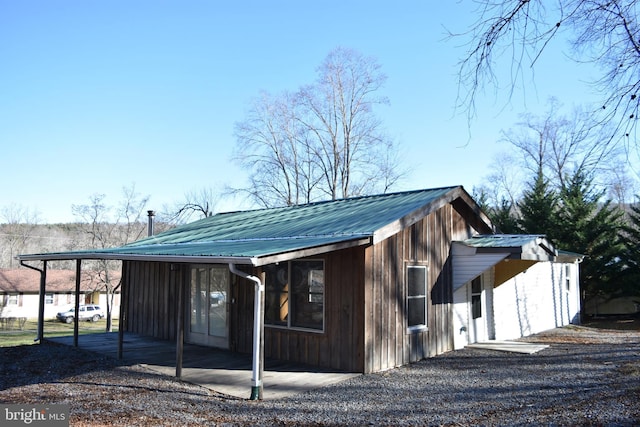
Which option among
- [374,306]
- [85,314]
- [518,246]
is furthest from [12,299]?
[518,246]

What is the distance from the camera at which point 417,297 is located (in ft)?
31.8

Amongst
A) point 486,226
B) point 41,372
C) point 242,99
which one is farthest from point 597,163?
point 242,99

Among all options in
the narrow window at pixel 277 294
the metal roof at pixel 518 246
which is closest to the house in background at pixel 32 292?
the narrow window at pixel 277 294

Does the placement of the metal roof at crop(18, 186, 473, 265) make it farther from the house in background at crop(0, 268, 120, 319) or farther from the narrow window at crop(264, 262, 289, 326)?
the house in background at crop(0, 268, 120, 319)

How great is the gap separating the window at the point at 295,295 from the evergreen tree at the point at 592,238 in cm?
1422

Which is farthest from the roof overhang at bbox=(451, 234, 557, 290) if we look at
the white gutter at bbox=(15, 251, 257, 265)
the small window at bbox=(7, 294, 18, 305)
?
the small window at bbox=(7, 294, 18, 305)

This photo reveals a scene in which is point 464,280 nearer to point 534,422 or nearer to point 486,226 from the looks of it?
point 486,226

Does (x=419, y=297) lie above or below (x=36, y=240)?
below

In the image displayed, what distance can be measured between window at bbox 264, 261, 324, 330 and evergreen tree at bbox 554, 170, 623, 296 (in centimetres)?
A: 1422

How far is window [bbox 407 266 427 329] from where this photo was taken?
947 centimetres

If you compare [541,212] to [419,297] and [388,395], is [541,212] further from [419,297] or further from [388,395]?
[388,395]

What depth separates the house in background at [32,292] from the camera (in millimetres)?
37656

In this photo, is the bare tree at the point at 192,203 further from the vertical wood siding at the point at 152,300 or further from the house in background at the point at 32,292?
the vertical wood siding at the point at 152,300

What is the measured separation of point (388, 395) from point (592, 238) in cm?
1614
